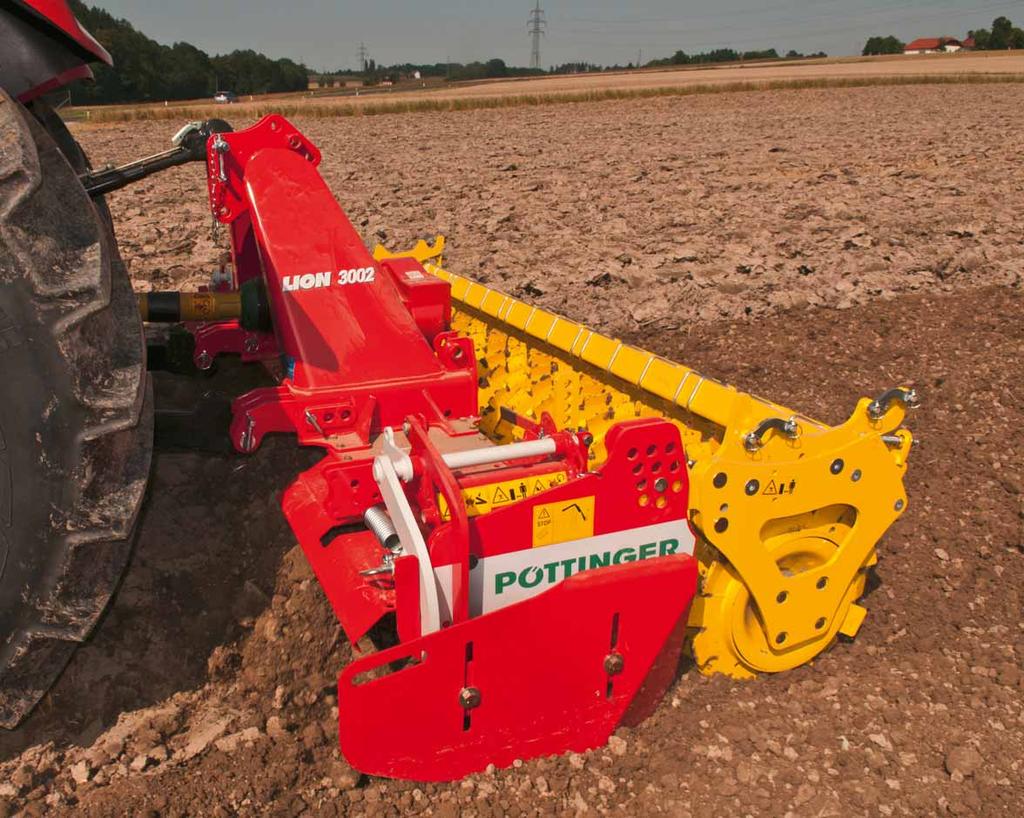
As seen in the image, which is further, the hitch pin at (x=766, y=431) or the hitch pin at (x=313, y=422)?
the hitch pin at (x=313, y=422)

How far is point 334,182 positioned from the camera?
1218 centimetres

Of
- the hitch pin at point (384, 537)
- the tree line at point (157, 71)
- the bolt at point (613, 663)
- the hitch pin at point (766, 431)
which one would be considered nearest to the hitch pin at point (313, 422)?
the hitch pin at point (384, 537)

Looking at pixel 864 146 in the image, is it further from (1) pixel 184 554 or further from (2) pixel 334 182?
(1) pixel 184 554

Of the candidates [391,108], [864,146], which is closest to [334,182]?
[864,146]

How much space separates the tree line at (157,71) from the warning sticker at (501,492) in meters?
51.6

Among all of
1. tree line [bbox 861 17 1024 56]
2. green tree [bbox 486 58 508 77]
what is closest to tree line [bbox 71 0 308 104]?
green tree [bbox 486 58 508 77]

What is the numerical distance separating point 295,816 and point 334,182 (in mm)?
10600

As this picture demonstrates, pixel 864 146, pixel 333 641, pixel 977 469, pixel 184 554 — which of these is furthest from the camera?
pixel 864 146

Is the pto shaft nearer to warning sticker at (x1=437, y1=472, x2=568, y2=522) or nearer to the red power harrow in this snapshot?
the red power harrow

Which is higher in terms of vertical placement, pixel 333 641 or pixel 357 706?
pixel 357 706

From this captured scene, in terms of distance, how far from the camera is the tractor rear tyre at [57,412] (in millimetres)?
1983

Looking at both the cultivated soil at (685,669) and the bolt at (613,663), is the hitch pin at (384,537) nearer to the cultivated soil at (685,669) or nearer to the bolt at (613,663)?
the cultivated soil at (685,669)

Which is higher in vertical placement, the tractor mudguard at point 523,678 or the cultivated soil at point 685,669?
the tractor mudguard at point 523,678

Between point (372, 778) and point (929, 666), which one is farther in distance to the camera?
point (929, 666)
